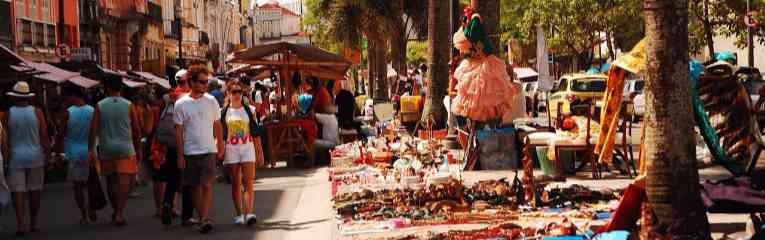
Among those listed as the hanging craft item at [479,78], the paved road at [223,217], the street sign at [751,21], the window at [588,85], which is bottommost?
the paved road at [223,217]

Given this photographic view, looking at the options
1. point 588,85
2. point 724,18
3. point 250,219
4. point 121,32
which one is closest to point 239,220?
point 250,219

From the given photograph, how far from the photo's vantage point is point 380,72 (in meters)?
40.7

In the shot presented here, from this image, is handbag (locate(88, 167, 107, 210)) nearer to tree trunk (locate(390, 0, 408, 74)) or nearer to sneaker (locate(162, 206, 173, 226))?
sneaker (locate(162, 206, 173, 226))

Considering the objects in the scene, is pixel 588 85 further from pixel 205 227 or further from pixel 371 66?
pixel 205 227

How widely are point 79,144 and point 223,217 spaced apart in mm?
1838

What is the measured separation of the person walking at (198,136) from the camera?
444 inches

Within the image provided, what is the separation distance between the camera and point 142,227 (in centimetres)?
1228

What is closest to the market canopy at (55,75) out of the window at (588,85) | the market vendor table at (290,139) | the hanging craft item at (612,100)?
the market vendor table at (290,139)

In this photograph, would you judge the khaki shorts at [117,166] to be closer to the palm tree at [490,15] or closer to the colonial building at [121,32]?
the palm tree at [490,15]

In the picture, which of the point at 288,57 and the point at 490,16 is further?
the point at 288,57

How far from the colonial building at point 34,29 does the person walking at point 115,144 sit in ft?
74.8

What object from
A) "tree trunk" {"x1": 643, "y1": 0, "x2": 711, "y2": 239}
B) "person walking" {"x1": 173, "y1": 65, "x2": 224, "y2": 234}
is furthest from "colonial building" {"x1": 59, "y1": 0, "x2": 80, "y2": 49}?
"tree trunk" {"x1": 643, "y1": 0, "x2": 711, "y2": 239}

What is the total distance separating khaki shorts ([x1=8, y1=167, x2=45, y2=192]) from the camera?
1198cm

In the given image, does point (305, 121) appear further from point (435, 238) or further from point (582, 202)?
point (435, 238)
